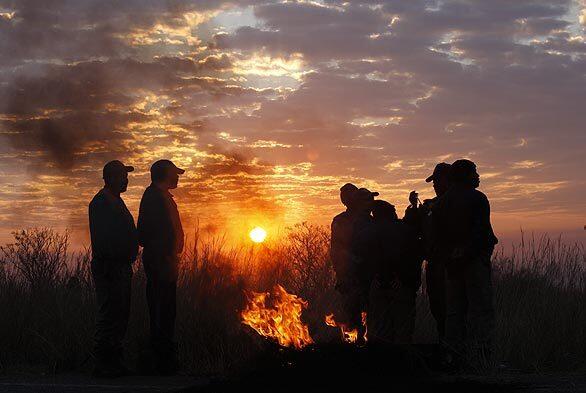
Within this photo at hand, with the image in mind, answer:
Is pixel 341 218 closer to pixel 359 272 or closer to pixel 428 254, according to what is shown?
pixel 359 272

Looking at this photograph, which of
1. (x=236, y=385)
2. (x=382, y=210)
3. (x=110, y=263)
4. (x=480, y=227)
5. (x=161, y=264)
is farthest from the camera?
(x=382, y=210)

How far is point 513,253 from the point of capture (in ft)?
53.7

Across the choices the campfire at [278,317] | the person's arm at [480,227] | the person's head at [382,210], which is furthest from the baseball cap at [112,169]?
the person's arm at [480,227]

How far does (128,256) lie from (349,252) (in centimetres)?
266

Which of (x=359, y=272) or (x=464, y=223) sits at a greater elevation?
(x=464, y=223)

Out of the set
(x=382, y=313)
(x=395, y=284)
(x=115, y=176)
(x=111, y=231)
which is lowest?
(x=382, y=313)

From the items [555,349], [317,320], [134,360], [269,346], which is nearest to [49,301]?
[134,360]

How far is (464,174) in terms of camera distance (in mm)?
9312

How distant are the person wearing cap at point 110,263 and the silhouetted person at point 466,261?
3.65 meters

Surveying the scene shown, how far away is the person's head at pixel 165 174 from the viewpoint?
972 cm

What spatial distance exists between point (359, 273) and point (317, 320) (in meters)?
2.43

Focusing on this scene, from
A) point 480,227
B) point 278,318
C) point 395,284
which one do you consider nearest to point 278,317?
point 278,318

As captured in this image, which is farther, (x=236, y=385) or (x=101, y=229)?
(x=101, y=229)

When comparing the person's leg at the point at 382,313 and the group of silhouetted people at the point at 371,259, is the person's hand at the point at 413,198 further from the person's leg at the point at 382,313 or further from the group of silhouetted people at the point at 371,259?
the person's leg at the point at 382,313
